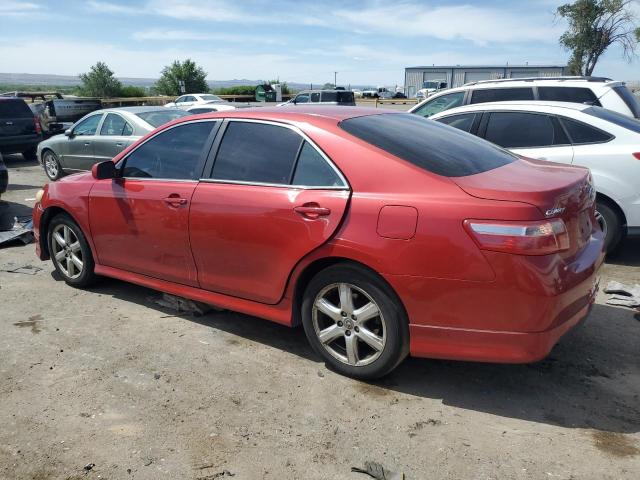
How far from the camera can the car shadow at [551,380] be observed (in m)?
3.11

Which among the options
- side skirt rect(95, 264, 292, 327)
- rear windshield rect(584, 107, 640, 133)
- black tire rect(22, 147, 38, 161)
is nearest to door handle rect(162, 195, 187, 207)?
side skirt rect(95, 264, 292, 327)

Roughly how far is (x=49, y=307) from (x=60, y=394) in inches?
63.6

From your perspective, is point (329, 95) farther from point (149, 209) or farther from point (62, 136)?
point (149, 209)

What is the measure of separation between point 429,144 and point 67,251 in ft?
11.6

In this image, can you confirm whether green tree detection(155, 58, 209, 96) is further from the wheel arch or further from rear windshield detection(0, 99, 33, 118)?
the wheel arch

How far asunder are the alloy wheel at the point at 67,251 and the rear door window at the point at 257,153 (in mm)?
1918

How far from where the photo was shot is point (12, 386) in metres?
3.50

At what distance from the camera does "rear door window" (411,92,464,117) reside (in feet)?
29.8

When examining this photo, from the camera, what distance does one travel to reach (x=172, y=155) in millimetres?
4301

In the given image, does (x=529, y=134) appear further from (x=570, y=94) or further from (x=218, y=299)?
(x=218, y=299)

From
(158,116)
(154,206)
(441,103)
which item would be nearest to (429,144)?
(154,206)

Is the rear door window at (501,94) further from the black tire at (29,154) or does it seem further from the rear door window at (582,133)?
the black tire at (29,154)

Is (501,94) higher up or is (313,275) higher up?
(501,94)

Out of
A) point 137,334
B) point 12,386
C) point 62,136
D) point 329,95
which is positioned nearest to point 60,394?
point 12,386
